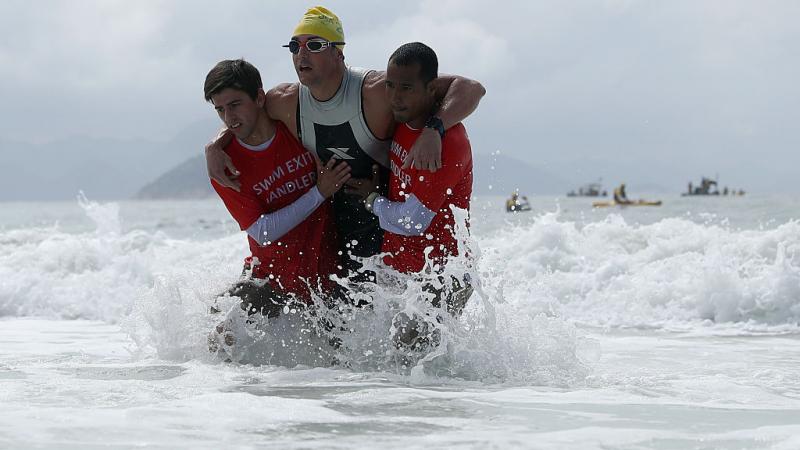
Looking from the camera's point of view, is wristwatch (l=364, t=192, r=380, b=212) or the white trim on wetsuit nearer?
wristwatch (l=364, t=192, r=380, b=212)

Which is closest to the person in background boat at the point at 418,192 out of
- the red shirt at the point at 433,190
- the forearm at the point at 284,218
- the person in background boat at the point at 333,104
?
the red shirt at the point at 433,190

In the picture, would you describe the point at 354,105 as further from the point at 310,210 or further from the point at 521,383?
the point at 521,383

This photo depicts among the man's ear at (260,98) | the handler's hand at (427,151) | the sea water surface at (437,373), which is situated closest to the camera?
the sea water surface at (437,373)

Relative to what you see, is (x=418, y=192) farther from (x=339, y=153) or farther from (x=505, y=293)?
(x=505, y=293)

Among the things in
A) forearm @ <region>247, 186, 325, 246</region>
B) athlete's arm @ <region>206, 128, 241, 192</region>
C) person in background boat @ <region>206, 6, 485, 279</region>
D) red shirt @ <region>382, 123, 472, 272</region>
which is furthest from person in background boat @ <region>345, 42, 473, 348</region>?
athlete's arm @ <region>206, 128, 241, 192</region>

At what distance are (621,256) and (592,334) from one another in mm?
3339

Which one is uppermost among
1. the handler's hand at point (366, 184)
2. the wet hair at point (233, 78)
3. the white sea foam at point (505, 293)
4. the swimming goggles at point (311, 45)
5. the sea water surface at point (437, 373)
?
the swimming goggles at point (311, 45)

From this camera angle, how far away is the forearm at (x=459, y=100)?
185 inches

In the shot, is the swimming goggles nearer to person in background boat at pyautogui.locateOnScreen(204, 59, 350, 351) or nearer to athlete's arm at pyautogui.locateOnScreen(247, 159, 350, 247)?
person in background boat at pyautogui.locateOnScreen(204, 59, 350, 351)

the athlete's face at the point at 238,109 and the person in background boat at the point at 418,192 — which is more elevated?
the athlete's face at the point at 238,109

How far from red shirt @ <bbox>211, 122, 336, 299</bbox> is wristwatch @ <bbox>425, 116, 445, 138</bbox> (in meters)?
0.89

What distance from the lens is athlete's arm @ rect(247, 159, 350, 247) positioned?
4.98 metres

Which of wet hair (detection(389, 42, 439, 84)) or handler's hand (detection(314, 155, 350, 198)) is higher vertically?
wet hair (detection(389, 42, 439, 84))

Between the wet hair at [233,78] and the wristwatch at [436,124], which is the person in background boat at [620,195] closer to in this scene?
the wet hair at [233,78]
